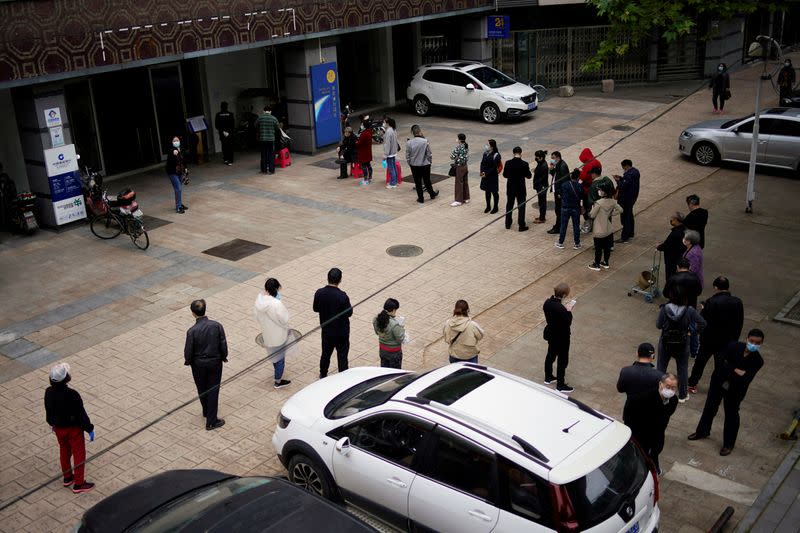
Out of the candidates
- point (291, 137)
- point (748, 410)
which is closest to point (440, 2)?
point (291, 137)

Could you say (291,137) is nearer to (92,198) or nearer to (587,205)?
(92,198)

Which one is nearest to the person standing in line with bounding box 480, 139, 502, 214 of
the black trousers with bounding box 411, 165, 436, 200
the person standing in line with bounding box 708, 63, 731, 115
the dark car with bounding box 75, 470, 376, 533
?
the black trousers with bounding box 411, 165, 436, 200

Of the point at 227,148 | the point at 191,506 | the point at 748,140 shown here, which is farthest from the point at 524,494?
the point at 227,148

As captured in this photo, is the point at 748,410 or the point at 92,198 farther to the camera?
the point at 92,198

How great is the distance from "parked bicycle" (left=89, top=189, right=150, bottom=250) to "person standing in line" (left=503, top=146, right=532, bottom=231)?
735 centimetres

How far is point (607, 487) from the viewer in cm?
716

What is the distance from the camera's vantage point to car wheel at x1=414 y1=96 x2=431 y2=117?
92.5ft

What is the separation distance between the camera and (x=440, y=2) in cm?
2697

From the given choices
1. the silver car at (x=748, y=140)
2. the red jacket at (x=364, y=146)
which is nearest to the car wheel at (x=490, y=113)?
the silver car at (x=748, y=140)

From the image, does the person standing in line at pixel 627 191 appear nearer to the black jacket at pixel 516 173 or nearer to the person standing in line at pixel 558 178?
the person standing in line at pixel 558 178

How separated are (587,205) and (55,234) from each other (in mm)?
11140

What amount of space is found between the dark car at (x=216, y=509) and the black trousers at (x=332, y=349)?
3.72m

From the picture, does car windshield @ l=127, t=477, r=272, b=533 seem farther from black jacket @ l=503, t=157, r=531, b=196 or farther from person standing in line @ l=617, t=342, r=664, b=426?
black jacket @ l=503, t=157, r=531, b=196

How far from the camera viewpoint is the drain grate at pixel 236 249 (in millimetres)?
16570
